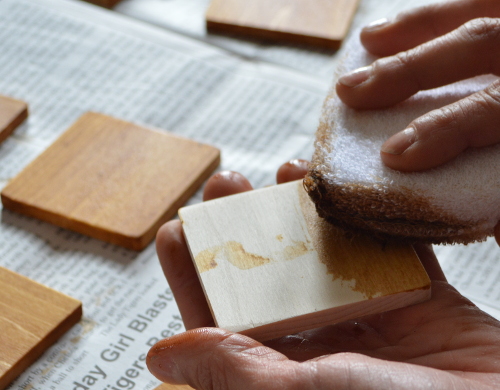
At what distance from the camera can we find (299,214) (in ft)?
1.73

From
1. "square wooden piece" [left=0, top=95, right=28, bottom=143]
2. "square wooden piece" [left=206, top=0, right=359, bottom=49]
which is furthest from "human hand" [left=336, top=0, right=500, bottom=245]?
"square wooden piece" [left=0, top=95, right=28, bottom=143]

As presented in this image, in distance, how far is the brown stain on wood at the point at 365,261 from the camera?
47cm

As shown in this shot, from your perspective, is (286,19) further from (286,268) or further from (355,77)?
(286,268)

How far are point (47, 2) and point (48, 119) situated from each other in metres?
0.33

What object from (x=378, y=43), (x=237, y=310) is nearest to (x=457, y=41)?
(x=378, y=43)

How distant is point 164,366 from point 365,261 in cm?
19

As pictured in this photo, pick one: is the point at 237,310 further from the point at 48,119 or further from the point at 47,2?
the point at 47,2

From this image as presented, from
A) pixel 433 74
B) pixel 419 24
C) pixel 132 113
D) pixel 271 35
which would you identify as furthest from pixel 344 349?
pixel 271 35

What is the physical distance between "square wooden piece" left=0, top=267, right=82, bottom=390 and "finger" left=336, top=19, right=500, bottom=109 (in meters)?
0.36

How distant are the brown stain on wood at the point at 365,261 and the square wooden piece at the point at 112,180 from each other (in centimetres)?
25

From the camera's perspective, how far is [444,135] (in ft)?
1.59

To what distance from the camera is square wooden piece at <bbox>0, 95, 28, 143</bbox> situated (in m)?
0.82

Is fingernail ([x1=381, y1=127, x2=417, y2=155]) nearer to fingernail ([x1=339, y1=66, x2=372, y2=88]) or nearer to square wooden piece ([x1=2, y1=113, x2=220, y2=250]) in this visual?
fingernail ([x1=339, y1=66, x2=372, y2=88])

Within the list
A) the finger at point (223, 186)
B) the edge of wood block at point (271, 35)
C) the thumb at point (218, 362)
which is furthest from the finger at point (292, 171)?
the edge of wood block at point (271, 35)
